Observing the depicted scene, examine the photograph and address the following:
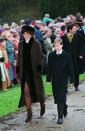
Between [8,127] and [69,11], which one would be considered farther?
[69,11]

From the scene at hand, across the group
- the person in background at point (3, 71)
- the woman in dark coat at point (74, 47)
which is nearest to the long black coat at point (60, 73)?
the woman in dark coat at point (74, 47)

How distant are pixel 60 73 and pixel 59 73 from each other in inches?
0.8

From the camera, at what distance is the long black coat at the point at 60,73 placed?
12.1 m

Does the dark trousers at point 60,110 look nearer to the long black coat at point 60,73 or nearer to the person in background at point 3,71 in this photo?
the long black coat at point 60,73

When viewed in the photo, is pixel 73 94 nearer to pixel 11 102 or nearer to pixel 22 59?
pixel 11 102

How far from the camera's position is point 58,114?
39.7ft

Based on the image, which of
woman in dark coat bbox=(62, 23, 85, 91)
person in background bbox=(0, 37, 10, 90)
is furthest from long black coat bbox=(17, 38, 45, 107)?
person in background bbox=(0, 37, 10, 90)

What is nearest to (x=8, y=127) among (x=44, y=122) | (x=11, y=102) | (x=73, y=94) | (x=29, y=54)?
(x=44, y=122)

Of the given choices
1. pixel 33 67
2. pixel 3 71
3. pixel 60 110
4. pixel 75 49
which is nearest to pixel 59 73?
pixel 33 67

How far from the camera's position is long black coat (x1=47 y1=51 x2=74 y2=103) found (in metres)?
12.1

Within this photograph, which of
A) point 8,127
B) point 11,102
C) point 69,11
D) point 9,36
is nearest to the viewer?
point 8,127

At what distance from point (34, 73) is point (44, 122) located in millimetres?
1011

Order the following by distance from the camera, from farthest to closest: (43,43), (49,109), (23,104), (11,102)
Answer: (43,43)
(11,102)
(49,109)
(23,104)

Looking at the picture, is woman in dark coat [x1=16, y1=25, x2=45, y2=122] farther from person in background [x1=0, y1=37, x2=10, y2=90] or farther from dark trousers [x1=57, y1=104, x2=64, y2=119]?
person in background [x1=0, y1=37, x2=10, y2=90]
